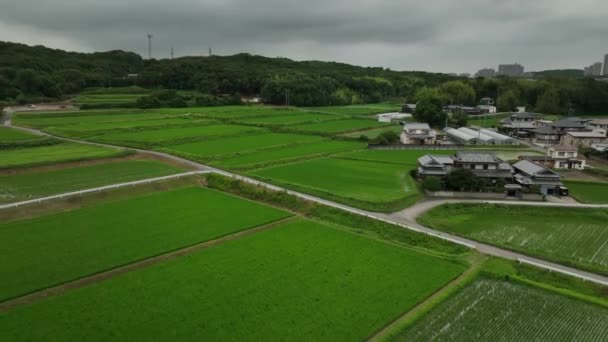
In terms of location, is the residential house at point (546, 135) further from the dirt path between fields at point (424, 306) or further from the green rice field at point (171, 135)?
the dirt path between fields at point (424, 306)

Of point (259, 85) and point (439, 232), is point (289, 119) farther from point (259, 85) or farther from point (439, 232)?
point (439, 232)

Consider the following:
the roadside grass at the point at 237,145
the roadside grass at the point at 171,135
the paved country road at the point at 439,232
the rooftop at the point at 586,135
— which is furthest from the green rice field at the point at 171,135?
the rooftop at the point at 586,135

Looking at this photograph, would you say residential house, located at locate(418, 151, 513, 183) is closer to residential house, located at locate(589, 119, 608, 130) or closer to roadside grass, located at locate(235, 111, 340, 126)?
roadside grass, located at locate(235, 111, 340, 126)

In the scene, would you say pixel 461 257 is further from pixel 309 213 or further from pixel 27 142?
pixel 27 142

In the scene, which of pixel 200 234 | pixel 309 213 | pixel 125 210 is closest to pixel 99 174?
pixel 125 210

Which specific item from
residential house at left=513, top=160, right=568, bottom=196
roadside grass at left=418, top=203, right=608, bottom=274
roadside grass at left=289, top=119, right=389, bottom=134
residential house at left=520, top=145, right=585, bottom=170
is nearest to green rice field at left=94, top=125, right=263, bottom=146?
roadside grass at left=289, top=119, right=389, bottom=134

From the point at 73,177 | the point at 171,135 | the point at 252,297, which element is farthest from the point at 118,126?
the point at 252,297
